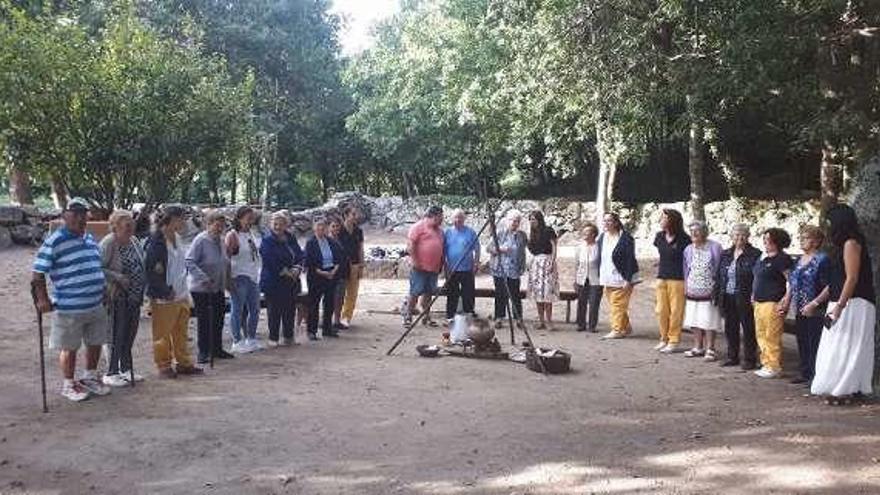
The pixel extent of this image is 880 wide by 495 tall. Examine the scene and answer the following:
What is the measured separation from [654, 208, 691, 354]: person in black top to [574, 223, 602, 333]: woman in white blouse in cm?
133

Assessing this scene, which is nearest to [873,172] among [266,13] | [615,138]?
[615,138]

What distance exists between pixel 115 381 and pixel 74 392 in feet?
1.64

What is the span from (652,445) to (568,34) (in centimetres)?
625

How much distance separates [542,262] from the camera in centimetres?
1034

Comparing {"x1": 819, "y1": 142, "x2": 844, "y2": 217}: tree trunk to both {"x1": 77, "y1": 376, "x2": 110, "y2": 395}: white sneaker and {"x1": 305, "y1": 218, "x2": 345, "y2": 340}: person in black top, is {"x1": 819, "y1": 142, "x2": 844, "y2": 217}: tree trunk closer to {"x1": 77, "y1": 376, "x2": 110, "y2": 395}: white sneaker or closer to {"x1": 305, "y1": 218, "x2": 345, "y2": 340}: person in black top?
{"x1": 305, "y1": 218, "x2": 345, "y2": 340}: person in black top

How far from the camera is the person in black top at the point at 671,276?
855cm

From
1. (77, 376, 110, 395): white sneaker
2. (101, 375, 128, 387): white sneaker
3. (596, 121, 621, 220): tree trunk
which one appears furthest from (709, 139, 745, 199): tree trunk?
(77, 376, 110, 395): white sneaker

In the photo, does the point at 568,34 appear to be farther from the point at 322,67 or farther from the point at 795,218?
the point at 322,67

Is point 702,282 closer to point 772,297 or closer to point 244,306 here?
point 772,297

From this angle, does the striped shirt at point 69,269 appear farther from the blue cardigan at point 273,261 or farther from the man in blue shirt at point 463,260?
the man in blue shirt at point 463,260

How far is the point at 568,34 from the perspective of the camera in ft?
32.8

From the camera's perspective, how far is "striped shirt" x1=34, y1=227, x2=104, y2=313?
5965 mm

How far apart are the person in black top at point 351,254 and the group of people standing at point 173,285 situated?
6cm

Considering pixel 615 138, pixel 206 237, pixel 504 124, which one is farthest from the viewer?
pixel 504 124
